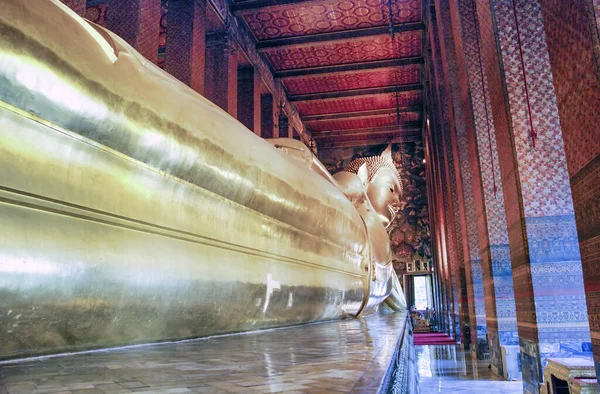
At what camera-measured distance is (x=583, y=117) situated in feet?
6.54

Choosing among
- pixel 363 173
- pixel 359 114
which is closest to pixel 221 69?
pixel 363 173

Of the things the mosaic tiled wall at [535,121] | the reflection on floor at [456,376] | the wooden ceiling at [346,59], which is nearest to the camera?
the mosaic tiled wall at [535,121]

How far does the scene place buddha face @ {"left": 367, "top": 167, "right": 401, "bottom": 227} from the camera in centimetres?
485

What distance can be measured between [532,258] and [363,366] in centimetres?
289

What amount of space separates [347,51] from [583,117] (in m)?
7.93

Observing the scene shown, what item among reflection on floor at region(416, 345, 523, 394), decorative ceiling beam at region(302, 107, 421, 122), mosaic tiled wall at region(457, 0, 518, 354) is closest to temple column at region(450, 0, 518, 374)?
mosaic tiled wall at region(457, 0, 518, 354)

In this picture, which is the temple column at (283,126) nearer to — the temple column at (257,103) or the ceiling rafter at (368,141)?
the temple column at (257,103)

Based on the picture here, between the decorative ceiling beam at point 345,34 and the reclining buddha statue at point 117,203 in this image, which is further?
the decorative ceiling beam at point 345,34

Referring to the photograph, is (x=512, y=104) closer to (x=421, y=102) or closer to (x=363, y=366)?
(x=363, y=366)

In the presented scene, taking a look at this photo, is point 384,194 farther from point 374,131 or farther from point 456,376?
point 374,131

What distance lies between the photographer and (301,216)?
2135 mm

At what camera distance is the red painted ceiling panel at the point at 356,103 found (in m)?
11.6

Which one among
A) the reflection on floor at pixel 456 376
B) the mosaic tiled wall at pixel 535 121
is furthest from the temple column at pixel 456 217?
the mosaic tiled wall at pixel 535 121

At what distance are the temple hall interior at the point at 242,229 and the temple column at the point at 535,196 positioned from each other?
0.05ft
